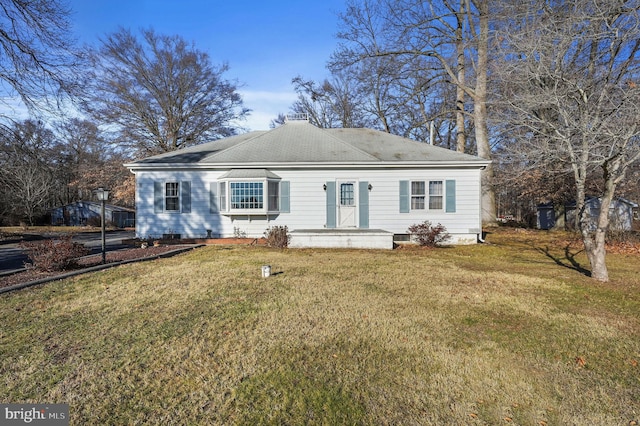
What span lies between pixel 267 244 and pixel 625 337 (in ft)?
31.7

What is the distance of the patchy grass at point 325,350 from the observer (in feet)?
8.19

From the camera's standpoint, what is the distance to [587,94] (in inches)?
298

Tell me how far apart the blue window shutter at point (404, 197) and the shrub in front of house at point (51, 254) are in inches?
416

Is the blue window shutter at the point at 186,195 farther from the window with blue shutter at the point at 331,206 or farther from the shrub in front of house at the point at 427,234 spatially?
the shrub in front of house at the point at 427,234

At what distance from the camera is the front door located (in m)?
13.3

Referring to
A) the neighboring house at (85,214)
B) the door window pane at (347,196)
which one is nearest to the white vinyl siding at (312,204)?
the door window pane at (347,196)

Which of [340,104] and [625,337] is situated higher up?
[340,104]

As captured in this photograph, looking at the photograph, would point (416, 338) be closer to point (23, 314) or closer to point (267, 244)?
point (23, 314)

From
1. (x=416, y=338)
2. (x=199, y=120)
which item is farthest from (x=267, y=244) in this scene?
(x=199, y=120)

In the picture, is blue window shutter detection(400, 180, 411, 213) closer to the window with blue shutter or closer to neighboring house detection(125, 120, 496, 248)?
neighboring house detection(125, 120, 496, 248)

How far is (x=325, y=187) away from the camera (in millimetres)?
13289

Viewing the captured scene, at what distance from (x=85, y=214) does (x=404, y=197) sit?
3010cm

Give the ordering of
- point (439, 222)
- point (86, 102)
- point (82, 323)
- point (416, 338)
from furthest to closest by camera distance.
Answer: point (439, 222), point (86, 102), point (82, 323), point (416, 338)

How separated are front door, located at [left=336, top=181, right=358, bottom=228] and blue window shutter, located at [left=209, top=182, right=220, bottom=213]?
493cm
